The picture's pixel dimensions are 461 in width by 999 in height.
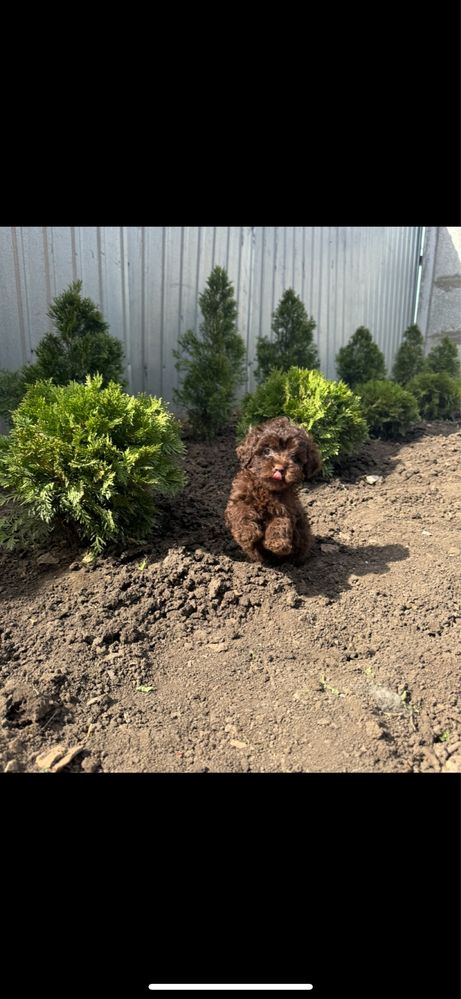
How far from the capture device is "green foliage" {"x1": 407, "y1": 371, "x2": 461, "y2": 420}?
26.8 feet

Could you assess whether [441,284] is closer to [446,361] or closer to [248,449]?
[446,361]

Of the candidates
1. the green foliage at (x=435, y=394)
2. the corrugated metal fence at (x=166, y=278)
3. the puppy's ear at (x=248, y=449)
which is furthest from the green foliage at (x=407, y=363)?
the puppy's ear at (x=248, y=449)

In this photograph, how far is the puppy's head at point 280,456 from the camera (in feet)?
11.8

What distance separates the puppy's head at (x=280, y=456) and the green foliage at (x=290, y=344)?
140 inches

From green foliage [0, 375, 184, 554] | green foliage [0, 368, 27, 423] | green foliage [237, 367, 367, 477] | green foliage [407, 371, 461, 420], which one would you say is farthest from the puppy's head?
green foliage [407, 371, 461, 420]

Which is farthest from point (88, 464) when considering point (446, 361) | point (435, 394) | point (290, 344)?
point (446, 361)

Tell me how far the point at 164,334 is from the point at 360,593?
14.2 feet

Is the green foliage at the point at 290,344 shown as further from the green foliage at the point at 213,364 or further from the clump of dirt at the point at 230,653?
the clump of dirt at the point at 230,653

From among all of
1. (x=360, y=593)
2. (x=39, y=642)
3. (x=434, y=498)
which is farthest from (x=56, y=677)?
(x=434, y=498)

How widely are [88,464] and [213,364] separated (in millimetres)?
2895

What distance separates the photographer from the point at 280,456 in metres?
3.61

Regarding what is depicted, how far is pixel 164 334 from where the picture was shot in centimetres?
693

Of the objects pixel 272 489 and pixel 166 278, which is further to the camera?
pixel 166 278

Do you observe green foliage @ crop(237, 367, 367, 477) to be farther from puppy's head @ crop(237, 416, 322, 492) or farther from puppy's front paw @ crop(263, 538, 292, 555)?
puppy's front paw @ crop(263, 538, 292, 555)
